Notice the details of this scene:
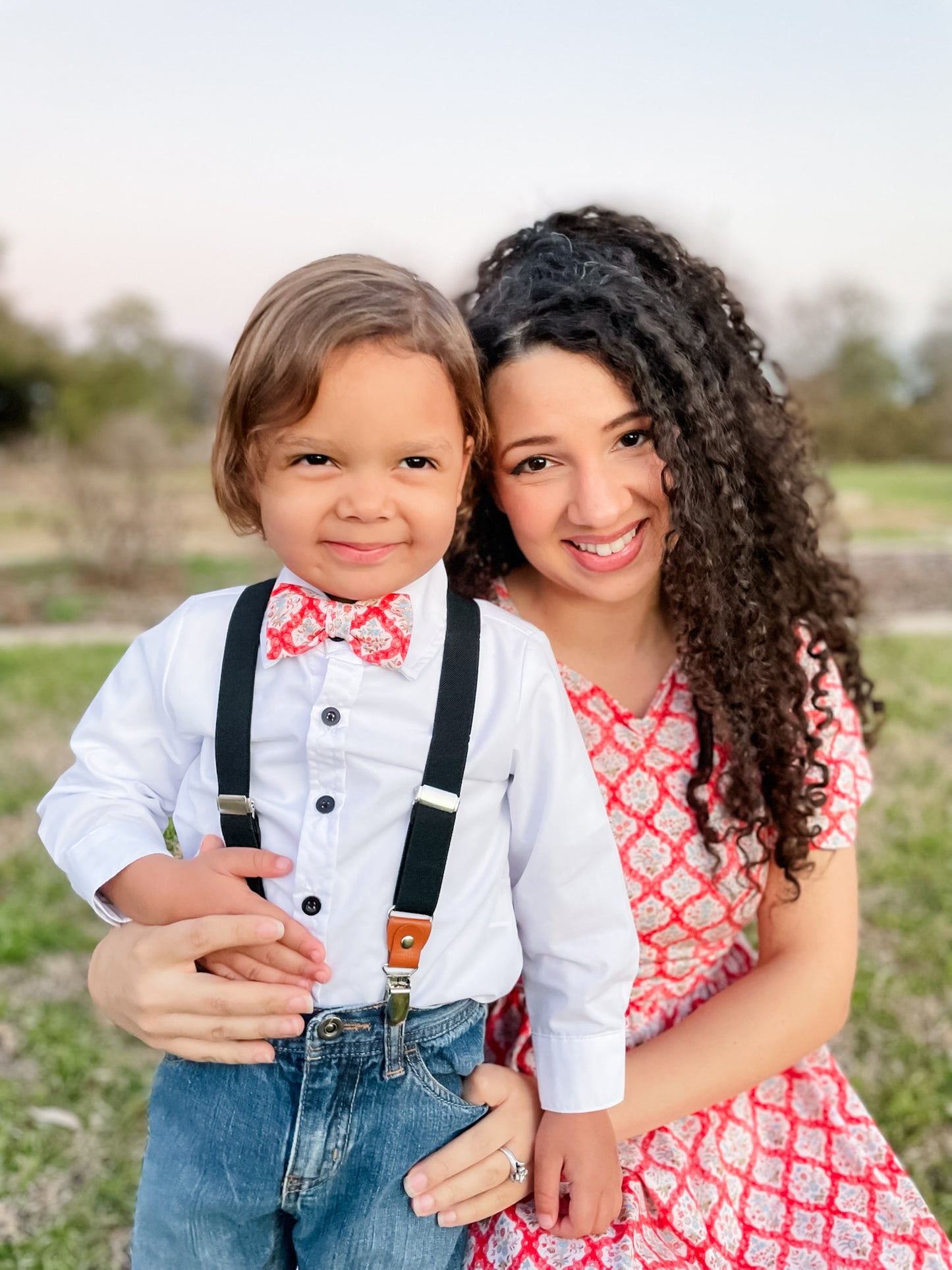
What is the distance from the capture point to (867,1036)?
3088mm

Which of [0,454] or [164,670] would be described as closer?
[164,670]

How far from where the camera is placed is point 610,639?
2.01 metres

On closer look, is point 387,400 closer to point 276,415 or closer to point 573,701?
point 276,415

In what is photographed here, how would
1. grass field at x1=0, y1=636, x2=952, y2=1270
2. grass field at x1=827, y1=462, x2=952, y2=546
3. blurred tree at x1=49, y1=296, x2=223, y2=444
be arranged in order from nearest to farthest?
grass field at x1=0, y1=636, x2=952, y2=1270 → grass field at x1=827, y1=462, x2=952, y2=546 → blurred tree at x1=49, y1=296, x2=223, y2=444

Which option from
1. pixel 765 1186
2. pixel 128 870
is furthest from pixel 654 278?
pixel 765 1186

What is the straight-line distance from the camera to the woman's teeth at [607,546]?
1.80m

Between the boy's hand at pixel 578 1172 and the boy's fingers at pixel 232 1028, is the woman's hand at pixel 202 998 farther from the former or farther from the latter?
the boy's hand at pixel 578 1172

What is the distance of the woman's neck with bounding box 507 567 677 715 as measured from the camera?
6.50 ft

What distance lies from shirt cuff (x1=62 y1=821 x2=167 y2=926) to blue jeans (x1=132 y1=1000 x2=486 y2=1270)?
0.96 ft

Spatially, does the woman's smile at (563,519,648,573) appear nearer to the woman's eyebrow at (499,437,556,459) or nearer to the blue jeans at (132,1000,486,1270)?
the woman's eyebrow at (499,437,556,459)

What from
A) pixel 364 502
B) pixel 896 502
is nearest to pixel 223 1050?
pixel 364 502

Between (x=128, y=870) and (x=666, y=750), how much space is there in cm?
86

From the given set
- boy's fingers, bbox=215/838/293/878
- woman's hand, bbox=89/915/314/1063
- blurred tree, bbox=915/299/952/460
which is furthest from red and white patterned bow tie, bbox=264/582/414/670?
blurred tree, bbox=915/299/952/460

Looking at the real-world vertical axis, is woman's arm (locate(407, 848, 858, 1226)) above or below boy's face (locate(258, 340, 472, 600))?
below
